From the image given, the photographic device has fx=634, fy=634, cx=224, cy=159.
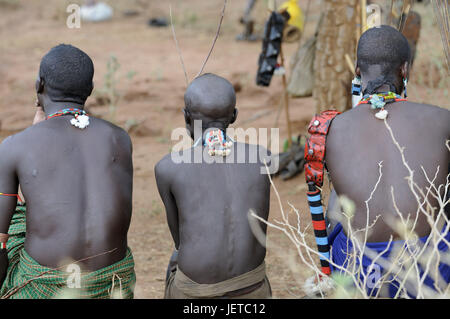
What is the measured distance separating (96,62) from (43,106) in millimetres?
7296

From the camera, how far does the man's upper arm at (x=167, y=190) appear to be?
2.43 meters

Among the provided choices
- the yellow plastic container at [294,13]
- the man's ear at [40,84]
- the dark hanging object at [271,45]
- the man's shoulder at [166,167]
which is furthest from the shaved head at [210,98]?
the yellow plastic container at [294,13]

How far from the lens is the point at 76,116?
2.47 meters

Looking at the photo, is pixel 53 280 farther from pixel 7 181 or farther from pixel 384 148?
pixel 384 148

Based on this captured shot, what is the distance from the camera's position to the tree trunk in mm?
4672

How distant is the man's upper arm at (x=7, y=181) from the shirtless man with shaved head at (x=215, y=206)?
1.78ft

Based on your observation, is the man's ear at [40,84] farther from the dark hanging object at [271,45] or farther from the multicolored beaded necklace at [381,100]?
the dark hanging object at [271,45]

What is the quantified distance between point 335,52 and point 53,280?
304 centimetres

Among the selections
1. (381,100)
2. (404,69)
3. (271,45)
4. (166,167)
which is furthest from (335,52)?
(166,167)

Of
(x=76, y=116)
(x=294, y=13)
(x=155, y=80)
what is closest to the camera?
(x=76, y=116)

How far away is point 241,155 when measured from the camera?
2.45 meters

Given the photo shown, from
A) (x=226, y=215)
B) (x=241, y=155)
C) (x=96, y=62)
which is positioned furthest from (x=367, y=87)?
(x=96, y=62)
